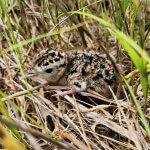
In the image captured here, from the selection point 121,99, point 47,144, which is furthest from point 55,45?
point 47,144

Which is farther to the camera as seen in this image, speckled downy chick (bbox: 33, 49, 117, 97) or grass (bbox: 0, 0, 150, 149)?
speckled downy chick (bbox: 33, 49, 117, 97)

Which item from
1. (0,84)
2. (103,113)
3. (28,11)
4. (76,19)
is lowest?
(103,113)

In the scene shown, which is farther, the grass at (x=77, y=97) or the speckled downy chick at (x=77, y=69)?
the speckled downy chick at (x=77, y=69)

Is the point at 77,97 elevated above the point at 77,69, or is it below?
below

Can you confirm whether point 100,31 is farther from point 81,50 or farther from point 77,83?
point 77,83
